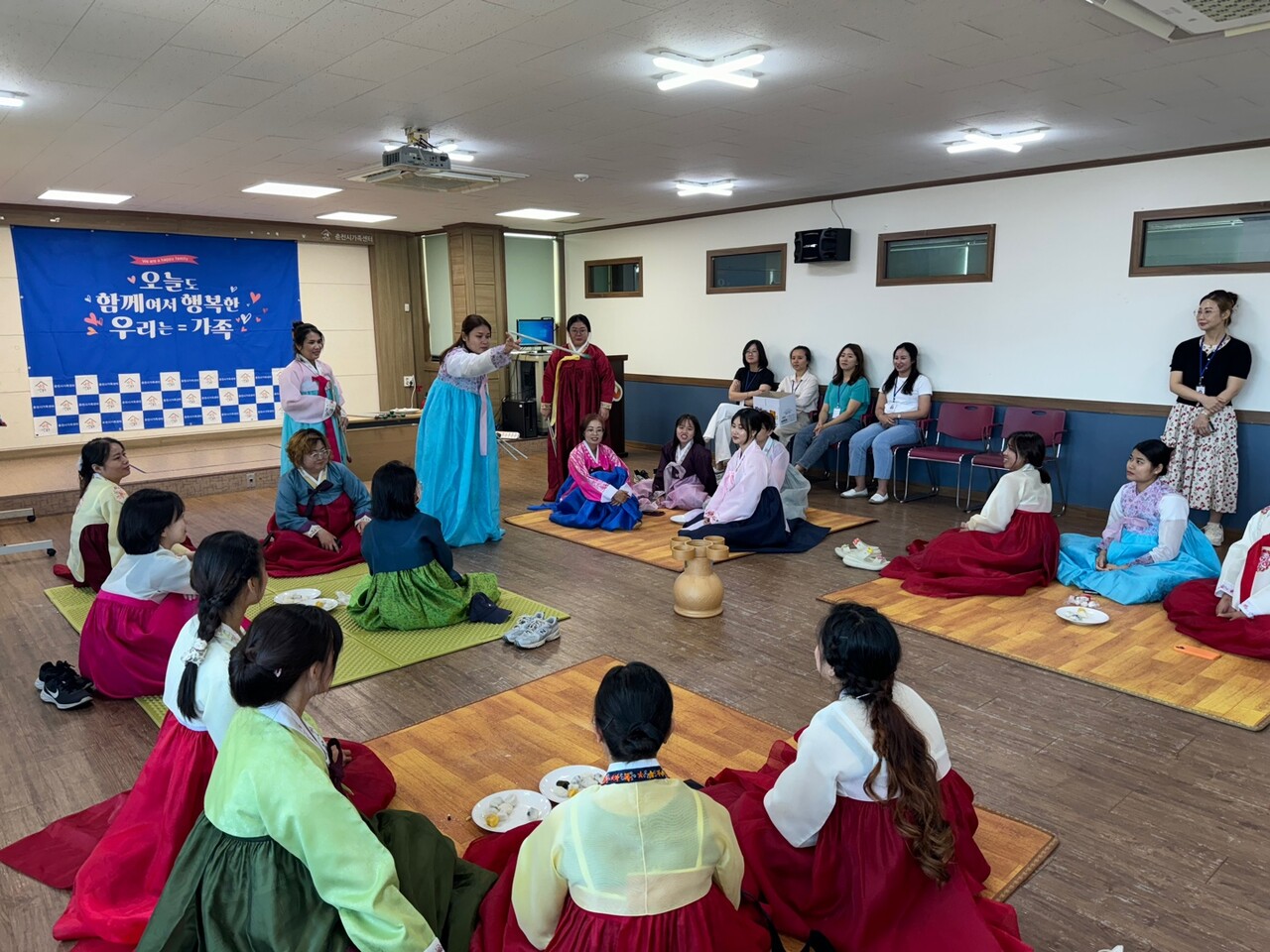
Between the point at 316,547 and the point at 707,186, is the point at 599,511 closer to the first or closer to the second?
the point at 316,547

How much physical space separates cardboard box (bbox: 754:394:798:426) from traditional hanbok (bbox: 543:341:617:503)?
150 cm

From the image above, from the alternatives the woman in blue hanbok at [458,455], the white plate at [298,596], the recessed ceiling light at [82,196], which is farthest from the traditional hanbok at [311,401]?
the recessed ceiling light at [82,196]

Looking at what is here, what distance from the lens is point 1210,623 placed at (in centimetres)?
388

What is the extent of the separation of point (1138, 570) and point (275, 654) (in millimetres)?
4353

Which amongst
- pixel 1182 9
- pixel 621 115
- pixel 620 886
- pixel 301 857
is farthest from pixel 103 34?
pixel 1182 9

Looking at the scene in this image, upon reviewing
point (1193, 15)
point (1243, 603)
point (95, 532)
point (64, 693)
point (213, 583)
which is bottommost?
point (64, 693)

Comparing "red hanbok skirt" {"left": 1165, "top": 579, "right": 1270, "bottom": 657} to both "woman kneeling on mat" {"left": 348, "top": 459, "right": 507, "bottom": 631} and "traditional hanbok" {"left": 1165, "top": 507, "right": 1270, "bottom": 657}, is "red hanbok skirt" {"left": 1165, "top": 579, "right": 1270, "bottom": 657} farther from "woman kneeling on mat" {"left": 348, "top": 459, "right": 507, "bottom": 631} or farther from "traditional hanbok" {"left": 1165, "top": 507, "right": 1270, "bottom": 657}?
"woman kneeling on mat" {"left": 348, "top": 459, "right": 507, "bottom": 631}

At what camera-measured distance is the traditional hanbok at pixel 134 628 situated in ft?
10.7

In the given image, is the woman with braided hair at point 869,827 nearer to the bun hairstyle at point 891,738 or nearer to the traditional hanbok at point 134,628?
the bun hairstyle at point 891,738

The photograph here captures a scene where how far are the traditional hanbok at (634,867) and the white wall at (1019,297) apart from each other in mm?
5827

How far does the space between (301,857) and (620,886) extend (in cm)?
60

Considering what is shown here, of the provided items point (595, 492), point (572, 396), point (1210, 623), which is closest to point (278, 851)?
point (1210, 623)

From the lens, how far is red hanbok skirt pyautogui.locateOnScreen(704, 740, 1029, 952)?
1.78m

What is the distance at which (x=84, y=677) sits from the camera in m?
3.37
